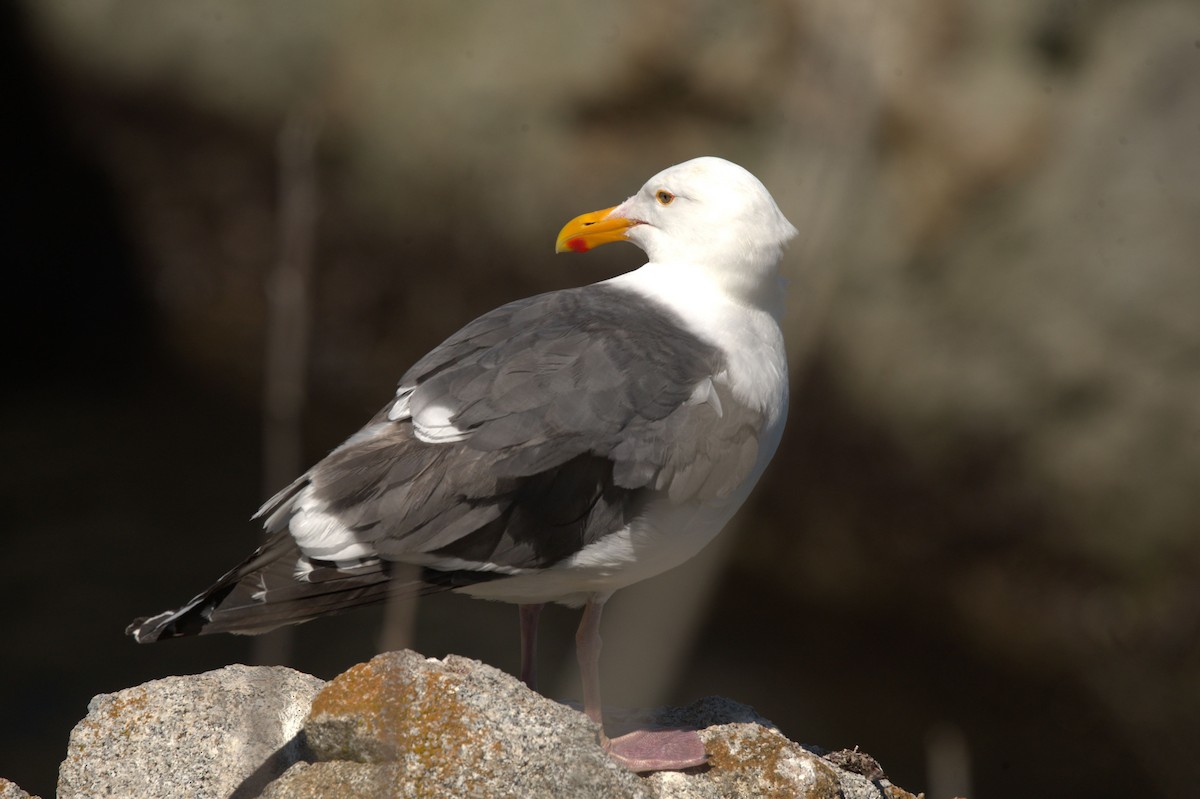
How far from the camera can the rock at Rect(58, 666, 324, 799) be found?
2631 millimetres

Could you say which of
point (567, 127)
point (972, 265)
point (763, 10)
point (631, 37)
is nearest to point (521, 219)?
point (567, 127)

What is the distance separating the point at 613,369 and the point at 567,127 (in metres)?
2.62

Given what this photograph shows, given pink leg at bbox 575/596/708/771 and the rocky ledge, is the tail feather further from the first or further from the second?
pink leg at bbox 575/596/708/771

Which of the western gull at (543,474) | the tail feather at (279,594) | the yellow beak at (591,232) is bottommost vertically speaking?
the tail feather at (279,594)

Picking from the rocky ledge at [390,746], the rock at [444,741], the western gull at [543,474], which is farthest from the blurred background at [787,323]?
the rock at [444,741]

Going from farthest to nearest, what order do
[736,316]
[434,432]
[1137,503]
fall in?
[1137,503] < [736,316] < [434,432]

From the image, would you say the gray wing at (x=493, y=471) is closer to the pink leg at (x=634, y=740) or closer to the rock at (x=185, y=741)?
the rock at (x=185, y=741)

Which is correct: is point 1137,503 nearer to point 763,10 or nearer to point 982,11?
point 982,11

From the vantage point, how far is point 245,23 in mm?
5660

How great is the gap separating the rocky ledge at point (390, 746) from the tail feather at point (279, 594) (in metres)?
0.17

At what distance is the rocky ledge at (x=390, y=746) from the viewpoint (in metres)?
2.33

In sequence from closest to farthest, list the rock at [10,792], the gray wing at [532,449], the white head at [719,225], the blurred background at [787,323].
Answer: the rock at [10,792] → the gray wing at [532,449] → the white head at [719,225] → the blurred background at [787,323]

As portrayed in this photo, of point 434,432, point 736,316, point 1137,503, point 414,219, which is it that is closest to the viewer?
point 434,432

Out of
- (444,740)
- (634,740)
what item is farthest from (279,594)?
(634,740)
